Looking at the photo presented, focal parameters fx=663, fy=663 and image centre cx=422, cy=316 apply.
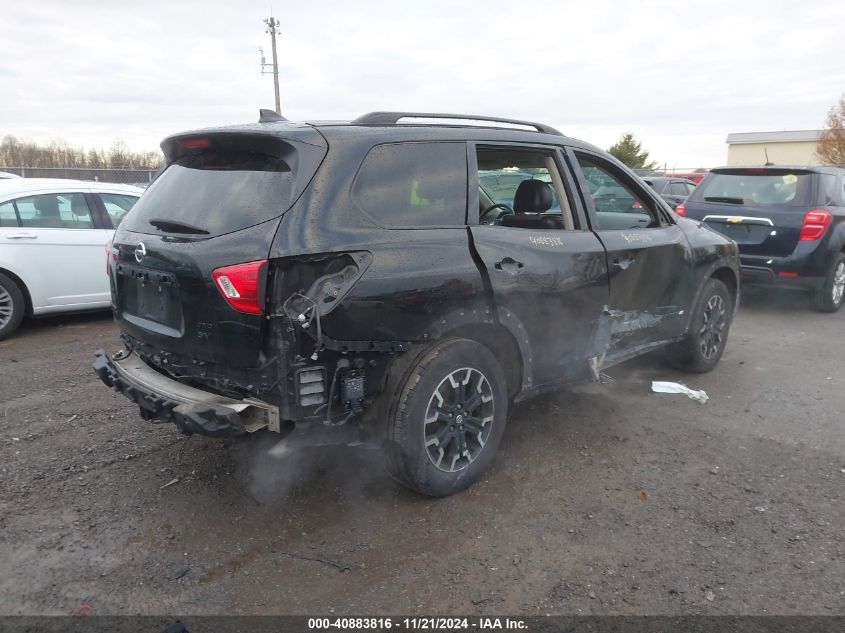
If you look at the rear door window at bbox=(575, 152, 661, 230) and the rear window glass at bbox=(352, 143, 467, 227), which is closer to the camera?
the rear window glass at bbox=(352, 143, 467, 227)

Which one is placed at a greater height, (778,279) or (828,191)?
(828,191)

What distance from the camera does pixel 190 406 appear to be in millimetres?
2977

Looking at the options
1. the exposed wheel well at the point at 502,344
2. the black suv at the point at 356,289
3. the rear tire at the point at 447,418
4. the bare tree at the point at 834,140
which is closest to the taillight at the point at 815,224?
the black suv at the point at 356,289

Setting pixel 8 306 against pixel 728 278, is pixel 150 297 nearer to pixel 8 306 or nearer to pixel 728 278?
pixel 8 306

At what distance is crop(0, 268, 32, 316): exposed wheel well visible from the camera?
655cm

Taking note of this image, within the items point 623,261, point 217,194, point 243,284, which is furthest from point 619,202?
point 243,284

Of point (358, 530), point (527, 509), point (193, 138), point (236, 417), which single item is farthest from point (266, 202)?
point (527, 509)

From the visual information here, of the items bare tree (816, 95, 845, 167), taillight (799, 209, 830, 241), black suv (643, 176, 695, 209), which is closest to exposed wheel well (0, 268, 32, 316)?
taillight (799, 209, 830, 241)

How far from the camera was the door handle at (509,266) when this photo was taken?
354 centimetres

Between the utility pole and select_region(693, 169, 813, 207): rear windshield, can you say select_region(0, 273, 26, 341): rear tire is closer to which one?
select_region(693, 169, 813, 207): rear windshield

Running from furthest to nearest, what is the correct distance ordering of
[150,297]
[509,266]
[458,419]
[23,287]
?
[23,287] < [509,266] < [458,419] < [150,297]

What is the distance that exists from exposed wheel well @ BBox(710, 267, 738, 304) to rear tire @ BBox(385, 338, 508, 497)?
9.44ft

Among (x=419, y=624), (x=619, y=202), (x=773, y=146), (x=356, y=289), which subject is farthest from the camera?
(x=773, y=146)

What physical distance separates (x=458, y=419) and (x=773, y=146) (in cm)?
6476
